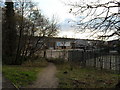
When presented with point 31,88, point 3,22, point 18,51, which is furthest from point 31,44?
point 31,88

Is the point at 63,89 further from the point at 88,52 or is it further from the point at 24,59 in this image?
the point at 24,59

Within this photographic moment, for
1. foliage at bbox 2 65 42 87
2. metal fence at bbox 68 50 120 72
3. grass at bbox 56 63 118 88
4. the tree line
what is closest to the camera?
grass at bbox 56 63 118 88

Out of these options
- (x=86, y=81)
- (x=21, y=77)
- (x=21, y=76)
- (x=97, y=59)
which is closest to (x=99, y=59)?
(x=97, y=59)

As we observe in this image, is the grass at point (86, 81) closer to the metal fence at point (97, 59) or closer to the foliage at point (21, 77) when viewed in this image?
the foliage at point (21, 77)

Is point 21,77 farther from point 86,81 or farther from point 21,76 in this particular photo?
point 86,81

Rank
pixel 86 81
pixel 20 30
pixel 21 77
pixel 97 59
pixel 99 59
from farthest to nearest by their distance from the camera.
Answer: pixel 20 30
pixel 97 59
pixel 99 59
pixel 21 77
pixel 86 81

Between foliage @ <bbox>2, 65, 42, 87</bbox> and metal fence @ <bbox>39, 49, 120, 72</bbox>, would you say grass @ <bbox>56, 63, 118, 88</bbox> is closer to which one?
foliage @ <bbox>2, 65, 42, 87</bbox>

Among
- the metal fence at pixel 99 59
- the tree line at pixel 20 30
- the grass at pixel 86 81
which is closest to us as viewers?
the grass at pixel 86 81

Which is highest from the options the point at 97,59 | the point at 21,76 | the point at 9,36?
the point at 9,36

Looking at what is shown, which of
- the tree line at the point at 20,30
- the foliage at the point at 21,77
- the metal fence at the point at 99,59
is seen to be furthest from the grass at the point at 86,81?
the tree line at the point at 20,30

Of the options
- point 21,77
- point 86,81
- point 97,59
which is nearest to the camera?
point 86,81

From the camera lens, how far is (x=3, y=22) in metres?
23.0

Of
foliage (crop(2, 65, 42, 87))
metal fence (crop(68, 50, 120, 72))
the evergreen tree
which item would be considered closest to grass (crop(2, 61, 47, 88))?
foliage (crop(2, 65, 42, 87))

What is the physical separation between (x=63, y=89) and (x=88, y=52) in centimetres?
1306
